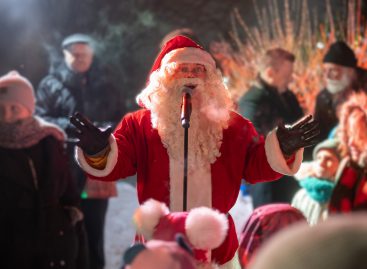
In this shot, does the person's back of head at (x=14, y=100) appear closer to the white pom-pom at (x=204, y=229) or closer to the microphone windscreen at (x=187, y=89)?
the microphone windscreen at (x=187, y=89)

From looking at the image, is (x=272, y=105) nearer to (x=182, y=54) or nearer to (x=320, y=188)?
(x=320, y=188)

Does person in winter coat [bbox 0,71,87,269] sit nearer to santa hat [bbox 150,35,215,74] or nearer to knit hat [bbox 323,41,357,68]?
santa hat [bbox 150,35,215,74]

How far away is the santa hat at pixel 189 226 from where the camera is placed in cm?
194

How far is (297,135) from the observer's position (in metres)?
2.45

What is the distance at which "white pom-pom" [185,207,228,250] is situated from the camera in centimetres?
193

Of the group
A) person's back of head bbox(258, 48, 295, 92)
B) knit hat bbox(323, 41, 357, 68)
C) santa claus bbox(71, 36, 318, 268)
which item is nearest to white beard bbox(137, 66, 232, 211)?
santa claus bbox(71, 36, 318, 268)

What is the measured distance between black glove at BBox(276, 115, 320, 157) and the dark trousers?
2.39m

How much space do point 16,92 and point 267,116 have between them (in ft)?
5.94

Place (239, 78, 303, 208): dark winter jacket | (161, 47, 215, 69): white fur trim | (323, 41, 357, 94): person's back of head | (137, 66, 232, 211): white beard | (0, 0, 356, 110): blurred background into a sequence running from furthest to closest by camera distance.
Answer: (0, 0, 356, 110): blurred background < (323, 41, 357, 94): person's back of head < (239, 78, 303, 208): dark winter jacket < (161, 47, 215, 69): white fur trim < (137, 66, 232, 211): white beard

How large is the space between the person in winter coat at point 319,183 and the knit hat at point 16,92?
5.85ft

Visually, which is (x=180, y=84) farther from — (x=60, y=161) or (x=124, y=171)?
(x=60, y=161)

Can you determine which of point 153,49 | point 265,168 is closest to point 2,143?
point 265,168

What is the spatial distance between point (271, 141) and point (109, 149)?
65 centimetres

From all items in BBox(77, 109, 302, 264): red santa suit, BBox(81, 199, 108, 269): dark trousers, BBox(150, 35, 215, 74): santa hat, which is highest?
BBox(150, 35, 215, 74): santa hat
